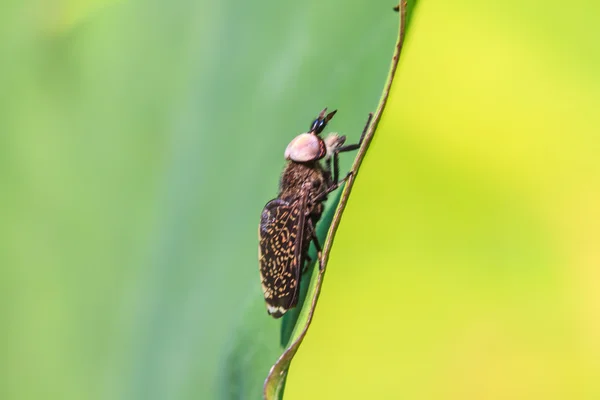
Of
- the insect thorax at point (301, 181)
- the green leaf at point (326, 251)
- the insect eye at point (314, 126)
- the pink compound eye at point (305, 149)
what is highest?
the insect eye at point (314, 126)

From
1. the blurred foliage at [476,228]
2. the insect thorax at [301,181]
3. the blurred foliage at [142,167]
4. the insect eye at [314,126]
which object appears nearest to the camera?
the blurred foliage at [476,228]

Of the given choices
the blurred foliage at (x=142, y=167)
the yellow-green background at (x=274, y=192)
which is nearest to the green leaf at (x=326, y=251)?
the yellow-green background at (x=274, y=192)

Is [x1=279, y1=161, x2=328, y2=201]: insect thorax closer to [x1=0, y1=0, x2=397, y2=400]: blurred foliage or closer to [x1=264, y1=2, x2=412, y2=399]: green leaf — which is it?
[x1=0, y1=0, x2=397, y2=400]: blurred foliage

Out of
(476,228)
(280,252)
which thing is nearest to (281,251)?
(280,252)

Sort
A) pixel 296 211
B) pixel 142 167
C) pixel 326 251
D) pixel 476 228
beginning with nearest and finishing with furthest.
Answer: pixel 326 251, pixel 476 228, pixel 142 167, pixel 296 211

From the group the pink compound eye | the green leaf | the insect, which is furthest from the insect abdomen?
the green leaf

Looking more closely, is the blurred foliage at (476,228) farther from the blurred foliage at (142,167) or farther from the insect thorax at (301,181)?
the insect thorax at (301,181)

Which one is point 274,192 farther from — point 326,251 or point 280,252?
point 326,251
